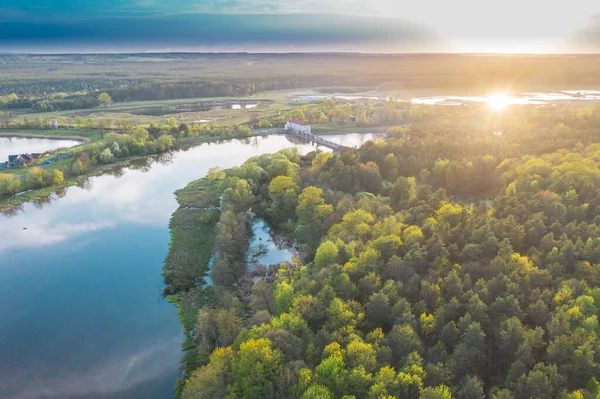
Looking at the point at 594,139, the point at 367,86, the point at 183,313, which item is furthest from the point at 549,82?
the point at 183,313

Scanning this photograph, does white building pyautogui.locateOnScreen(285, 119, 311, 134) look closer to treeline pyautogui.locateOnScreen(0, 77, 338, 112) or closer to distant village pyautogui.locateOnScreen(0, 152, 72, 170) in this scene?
distant village pyautogui.locateOnScreen(0, 152, 72, 170)

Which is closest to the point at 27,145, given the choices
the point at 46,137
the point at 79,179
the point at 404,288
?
the point at 46,137

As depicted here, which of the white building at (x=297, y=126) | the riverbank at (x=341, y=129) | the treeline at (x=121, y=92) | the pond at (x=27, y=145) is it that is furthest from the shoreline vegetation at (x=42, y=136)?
the riverbank at (x=341, y=129)

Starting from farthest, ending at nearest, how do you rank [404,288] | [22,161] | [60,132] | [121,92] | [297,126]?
1. [121,92]
2. [297,126]
3. [60,132]
4. [22,161]
5. [404,288]

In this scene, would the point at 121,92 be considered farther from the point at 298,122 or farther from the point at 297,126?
the point at 297,126

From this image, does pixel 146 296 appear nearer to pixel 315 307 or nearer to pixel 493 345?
pixel 315 307
